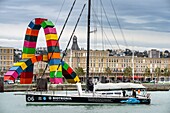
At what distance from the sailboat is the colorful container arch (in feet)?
66.0

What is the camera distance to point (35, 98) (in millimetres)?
44844

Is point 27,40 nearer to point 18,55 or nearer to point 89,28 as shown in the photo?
point 89,28

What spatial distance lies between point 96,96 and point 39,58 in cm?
2749

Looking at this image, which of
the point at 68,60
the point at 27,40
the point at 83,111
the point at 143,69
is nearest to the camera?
the point at 83,111

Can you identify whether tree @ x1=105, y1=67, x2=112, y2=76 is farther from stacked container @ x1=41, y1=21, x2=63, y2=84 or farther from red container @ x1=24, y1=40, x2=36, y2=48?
stacked container @ x1=41, y1=21, x2=63, y2=84

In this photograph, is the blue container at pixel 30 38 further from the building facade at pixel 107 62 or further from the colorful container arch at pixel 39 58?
the building facade at pixel 107 62

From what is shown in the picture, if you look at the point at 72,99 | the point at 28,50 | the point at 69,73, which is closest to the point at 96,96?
the point at 72,99

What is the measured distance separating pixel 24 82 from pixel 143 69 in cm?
9205

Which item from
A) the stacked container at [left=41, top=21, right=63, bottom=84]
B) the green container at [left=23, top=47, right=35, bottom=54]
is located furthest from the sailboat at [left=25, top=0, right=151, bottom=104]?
the green container at [left=23, top=47, right=35, bottom=54]

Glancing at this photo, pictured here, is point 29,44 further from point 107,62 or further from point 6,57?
point 107,62

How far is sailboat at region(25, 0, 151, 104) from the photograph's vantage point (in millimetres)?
43656

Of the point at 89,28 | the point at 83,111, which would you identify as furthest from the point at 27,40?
the point at 83,111

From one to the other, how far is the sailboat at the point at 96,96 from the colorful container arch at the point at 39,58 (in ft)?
66.0

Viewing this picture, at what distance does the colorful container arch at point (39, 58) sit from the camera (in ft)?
220
